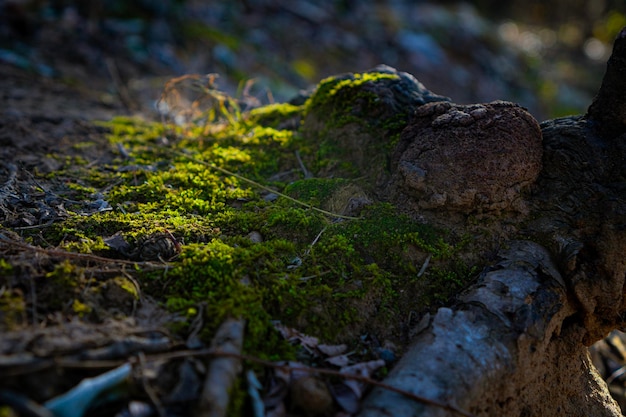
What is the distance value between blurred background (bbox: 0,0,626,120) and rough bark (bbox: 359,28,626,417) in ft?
8.30

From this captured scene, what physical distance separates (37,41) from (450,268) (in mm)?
6308

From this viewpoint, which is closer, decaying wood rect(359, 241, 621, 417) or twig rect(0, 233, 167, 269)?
decaying wood rect(359, 241, 621, 417)

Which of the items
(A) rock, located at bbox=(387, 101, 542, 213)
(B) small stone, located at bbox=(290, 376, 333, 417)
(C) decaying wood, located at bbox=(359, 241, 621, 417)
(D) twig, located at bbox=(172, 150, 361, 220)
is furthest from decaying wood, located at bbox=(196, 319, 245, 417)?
(A) rock, located at bbox=(387, 101, 542, 213)

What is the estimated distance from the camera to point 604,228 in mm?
2246

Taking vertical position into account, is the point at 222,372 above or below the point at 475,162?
below

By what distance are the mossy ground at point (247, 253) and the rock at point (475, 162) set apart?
0.58 feet

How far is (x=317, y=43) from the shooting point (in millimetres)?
9805

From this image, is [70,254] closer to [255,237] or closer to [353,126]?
[255,237]

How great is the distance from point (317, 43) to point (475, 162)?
8104 mm

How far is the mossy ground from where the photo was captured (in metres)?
1.86

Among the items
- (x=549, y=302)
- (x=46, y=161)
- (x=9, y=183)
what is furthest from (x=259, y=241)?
(x=46, y=161)

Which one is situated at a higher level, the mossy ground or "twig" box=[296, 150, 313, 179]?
"twig" box=[296, 150, 313, 179]

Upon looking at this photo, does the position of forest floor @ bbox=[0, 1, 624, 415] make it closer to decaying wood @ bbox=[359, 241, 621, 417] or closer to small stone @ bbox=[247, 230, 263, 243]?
small stone @ bbox=[247, 230, 263, 243]

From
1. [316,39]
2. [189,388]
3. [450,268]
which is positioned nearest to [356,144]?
[450,268]
